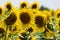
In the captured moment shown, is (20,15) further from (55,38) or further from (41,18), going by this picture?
(55,38)

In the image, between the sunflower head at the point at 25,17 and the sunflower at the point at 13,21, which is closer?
the sunflower at the point at 13,21

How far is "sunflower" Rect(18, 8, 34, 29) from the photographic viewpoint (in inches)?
76.1

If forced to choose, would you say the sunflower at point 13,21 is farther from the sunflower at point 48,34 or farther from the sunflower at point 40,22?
the sunflower at point 48,34

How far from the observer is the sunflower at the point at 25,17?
193 cm

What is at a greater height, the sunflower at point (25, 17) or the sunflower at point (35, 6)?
the sunflower at point (35, 6)

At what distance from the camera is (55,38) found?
6.93 feet

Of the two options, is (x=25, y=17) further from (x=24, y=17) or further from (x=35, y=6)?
(x=35, y=6)

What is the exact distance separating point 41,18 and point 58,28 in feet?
0.94

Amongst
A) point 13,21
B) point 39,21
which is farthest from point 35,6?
point 13,21

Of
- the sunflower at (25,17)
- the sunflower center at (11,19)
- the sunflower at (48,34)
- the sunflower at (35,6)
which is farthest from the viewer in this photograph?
the sunflower at (35,6)

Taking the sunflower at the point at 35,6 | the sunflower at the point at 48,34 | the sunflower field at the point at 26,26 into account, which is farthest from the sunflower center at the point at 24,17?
the sunflower at the point at 35,6

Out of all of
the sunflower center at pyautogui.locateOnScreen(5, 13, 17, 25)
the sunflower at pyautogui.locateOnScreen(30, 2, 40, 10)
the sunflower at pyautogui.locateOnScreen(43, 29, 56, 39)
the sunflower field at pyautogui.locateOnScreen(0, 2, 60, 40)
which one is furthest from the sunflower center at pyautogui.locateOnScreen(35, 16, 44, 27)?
the sunflower at pyautogui.locateOnScreen(30, 2, 40, 10)

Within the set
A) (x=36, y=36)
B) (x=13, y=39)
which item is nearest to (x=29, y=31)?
(x=36, y=36)

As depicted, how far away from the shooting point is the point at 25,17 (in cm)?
194
